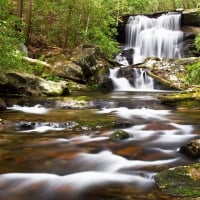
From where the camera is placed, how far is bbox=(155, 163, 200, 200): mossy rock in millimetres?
4723

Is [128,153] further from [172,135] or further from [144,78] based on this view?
[144,78]

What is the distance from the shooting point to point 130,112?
1209 cm

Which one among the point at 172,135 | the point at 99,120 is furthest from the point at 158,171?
the point at 99,120

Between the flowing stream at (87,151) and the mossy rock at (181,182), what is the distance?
0.13 m

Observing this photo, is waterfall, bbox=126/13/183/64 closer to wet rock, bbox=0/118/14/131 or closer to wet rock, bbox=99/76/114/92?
wet rock, bbox=99/76/114/92

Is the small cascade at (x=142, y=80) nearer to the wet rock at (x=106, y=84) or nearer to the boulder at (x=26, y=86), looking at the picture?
the wet rock at (x=106, y=84)

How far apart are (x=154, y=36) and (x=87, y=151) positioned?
24070mm

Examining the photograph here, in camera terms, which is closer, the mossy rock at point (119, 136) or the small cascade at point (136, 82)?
the mossy rock at point (119, 136)

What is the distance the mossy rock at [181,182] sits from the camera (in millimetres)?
4723

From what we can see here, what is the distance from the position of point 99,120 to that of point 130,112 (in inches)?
87.7

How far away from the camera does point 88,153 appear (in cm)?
718

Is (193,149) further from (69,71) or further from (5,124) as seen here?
(69,71)

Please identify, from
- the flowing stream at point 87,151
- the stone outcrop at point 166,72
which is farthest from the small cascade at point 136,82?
the flowing stream at point 87,151

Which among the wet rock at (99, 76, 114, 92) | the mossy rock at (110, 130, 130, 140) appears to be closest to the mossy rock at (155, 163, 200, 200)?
the mossy rock at (110, 130, 130, 140)
